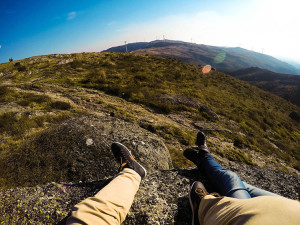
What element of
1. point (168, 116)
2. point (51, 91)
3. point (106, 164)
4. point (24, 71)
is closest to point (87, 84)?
point (51, 91)

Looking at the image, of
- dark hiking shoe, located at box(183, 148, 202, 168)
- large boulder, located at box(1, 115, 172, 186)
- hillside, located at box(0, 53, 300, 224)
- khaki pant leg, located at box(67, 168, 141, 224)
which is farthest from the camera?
dark hiking shoe, located at box(183, 148, 202, 168)

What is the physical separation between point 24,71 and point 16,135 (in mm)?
26019

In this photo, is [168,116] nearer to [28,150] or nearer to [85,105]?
[85,105]

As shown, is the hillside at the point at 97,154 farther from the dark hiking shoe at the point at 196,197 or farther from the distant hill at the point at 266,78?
the distant hill at the point at 266,78

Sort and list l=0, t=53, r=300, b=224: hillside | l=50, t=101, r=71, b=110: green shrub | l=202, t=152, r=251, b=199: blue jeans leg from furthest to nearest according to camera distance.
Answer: l=50, t=101, r=71, b=110: green shrub, l=0, t=53, r=300, b=224: hillside, l=202, t=152, r=251, b=199: blue jeans leg

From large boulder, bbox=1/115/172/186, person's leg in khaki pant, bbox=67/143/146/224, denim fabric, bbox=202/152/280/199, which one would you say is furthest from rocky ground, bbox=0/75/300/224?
person's leg in khaki pant, bbox=67/143/146/224

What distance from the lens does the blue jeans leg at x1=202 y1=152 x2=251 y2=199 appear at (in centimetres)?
340

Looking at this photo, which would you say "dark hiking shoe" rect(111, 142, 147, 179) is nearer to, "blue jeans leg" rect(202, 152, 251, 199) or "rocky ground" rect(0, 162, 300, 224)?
"rocky ground" rect(0, 162, 300, 224)

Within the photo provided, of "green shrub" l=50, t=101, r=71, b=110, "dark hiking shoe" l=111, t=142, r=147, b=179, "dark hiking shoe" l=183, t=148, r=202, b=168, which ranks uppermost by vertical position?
"green shrub" l=50, t=101, r=71, b=110

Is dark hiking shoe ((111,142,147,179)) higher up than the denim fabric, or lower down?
higher up

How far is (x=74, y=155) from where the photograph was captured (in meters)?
5.58

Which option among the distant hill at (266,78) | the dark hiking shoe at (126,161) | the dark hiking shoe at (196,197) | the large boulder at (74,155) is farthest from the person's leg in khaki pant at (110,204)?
the distant hill at (266,78)

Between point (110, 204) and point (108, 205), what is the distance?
0.06 metres

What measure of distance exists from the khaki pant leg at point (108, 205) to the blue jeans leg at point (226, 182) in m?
2.31
